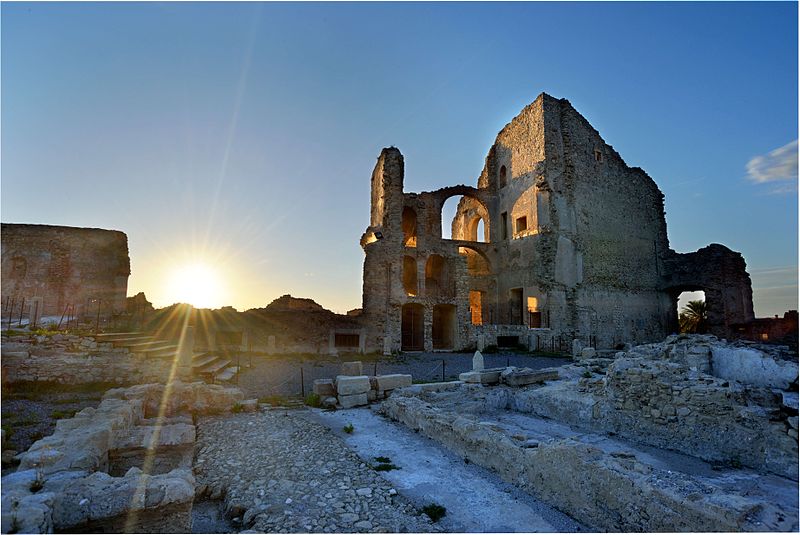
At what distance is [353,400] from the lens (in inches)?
456

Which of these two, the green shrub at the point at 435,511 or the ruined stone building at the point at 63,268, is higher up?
the ruined stone building at the point at 63,268

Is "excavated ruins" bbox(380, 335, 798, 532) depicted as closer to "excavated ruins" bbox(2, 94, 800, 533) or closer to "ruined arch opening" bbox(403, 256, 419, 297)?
"excavated ruins" bbox(2, 94, 800, 533)

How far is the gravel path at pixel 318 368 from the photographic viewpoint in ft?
45.5

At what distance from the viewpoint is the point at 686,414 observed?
24.8 ft

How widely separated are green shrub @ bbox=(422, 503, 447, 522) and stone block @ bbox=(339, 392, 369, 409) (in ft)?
21.2

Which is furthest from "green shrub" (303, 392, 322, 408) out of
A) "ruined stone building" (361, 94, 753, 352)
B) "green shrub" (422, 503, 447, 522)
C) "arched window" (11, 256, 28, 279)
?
"arched window" (11, 256, 28, 279)

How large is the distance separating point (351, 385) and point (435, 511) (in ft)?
22.3

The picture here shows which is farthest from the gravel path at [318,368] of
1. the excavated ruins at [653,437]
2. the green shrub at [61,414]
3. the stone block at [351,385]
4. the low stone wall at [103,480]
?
the low stone wall at [103,480]

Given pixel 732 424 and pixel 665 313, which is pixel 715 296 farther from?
pixel 732 424

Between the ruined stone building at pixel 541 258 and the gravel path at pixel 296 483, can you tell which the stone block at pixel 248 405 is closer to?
the gravel path at pixel 296 483

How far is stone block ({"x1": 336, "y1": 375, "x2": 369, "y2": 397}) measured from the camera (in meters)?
11.6

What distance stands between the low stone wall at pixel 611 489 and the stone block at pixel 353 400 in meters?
4.47

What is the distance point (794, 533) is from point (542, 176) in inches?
1154

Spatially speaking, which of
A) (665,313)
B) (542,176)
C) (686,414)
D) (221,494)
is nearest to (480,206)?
(542,176)
